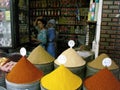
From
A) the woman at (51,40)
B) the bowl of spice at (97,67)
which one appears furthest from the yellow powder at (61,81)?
the woman at (51,40)

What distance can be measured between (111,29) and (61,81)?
7.04ft

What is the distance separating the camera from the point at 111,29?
3340 mm

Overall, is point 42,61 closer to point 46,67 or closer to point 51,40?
point 46,67

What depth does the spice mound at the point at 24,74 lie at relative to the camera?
1.54m

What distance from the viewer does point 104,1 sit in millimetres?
3287

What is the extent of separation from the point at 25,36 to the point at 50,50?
31.7 inches

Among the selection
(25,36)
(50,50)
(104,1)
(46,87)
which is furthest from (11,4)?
(46,87)

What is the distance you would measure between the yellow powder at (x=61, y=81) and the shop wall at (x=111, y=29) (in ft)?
6.55

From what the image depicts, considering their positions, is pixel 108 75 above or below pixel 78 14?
below

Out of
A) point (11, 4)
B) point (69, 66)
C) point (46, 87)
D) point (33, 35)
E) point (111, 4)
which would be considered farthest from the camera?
point (33, 35)

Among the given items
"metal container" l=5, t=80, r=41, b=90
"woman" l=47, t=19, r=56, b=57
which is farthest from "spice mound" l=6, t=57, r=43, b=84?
"woman" l=47, t=19, r=56, b=57

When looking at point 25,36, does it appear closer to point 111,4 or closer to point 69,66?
point 111,4

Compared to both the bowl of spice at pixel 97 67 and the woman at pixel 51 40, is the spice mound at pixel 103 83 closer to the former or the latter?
the bowl of spice at pixel 97 67

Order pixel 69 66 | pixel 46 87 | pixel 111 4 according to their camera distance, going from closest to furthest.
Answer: pixel 46 87, pixel 69 66, pixel 111 4
